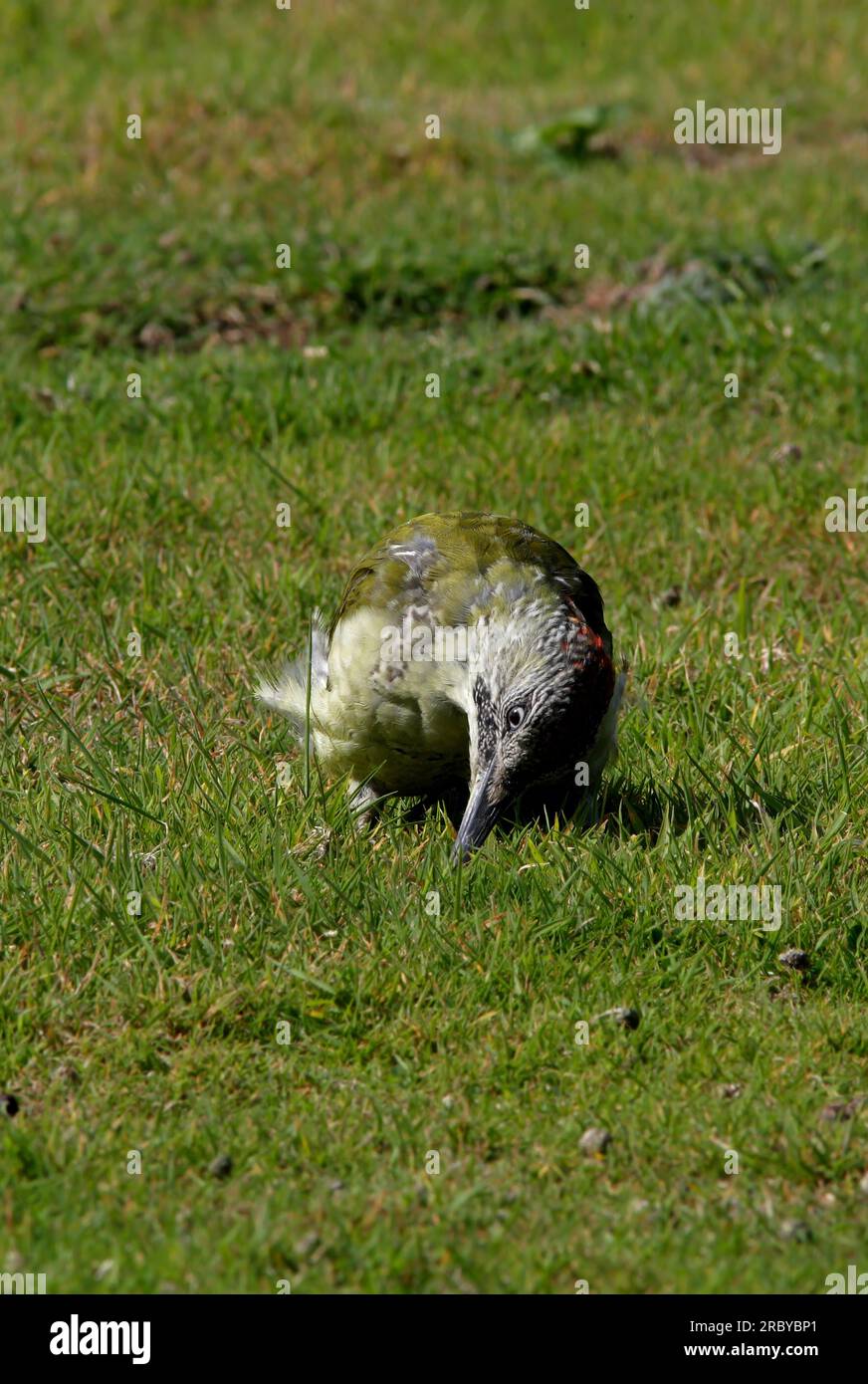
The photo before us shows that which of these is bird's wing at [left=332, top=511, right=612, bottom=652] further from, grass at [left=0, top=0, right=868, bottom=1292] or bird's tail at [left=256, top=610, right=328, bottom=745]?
grass at [left=0, top=0, right=868, bottom=1292]

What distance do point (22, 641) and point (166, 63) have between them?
8.13m

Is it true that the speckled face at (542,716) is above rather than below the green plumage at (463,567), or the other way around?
below

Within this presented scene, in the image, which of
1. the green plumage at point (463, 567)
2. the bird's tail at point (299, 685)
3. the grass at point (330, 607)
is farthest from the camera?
the bird's tail at point (299, 685)

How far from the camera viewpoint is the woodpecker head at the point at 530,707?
199 inches

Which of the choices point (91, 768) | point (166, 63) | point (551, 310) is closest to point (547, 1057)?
point (91, 768)

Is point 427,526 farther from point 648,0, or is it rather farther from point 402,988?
point 648,0

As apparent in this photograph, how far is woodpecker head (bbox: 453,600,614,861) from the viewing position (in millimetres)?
5047

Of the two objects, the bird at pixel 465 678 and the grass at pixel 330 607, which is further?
the bird at pixel 465 678

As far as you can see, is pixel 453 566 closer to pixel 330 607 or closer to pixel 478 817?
pixel 478 817

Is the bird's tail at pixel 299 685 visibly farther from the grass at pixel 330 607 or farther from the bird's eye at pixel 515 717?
the bird's eye at pixel 515 717

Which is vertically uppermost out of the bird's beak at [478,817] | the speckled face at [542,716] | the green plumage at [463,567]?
the green plumage at [463,567]

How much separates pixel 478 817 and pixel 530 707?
37 cm

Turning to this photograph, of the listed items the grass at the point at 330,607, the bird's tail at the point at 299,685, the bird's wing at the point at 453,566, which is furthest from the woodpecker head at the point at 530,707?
the bird's tail at the point at 299,685

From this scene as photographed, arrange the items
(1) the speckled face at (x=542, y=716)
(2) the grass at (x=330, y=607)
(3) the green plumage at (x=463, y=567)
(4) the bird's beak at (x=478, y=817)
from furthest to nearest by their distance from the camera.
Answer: (3) the green plumage at (x=463, y=567)
(4) the bird's beak at (x=478, y=817)
(1) the speckled face at (x=542, y=716)
(2) the grass at (x=330, y=607)
